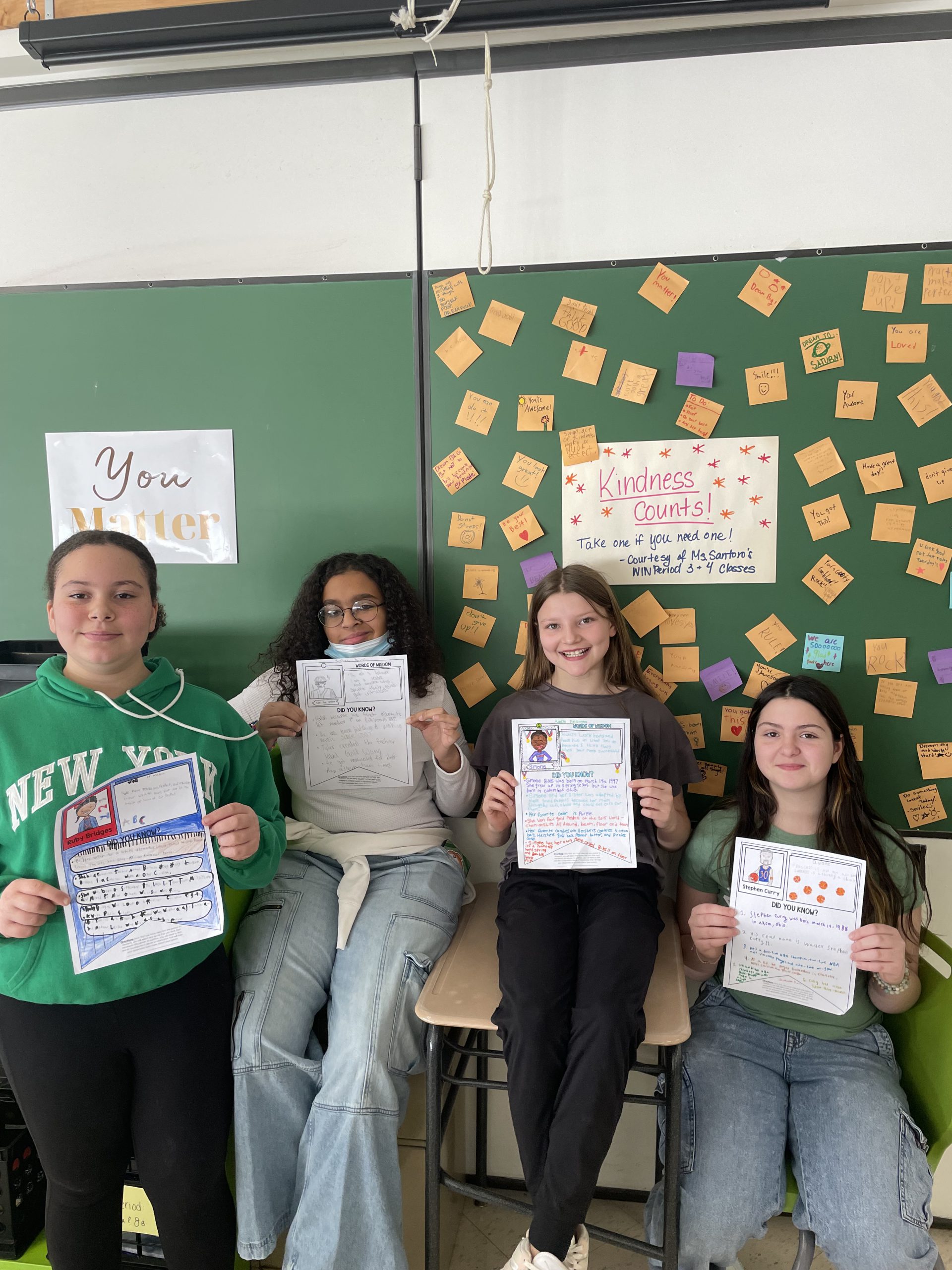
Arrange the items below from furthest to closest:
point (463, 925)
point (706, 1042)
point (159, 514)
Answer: point (159, 514) → point (463, 925) → point (706, 1042)

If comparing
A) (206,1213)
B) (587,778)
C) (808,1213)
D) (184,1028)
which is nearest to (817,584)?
(587,778)

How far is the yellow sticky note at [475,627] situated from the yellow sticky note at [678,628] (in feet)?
1.47

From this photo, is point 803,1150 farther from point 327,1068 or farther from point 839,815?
point 327,1068

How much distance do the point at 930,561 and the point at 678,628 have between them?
64cm

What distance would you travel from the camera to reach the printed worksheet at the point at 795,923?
1559 mm

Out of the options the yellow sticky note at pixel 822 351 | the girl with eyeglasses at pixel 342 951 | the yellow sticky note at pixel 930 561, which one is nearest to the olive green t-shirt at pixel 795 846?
the girl with eyeglasses at pixel 342 951

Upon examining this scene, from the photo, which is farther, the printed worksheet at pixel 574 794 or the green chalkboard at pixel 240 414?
the green chalkboard at pixel 240 414

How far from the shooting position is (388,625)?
2.04 metres

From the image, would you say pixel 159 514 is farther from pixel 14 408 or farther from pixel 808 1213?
pixel 808 1213

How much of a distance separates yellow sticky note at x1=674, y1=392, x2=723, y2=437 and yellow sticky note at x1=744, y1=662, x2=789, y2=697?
0.61 meters

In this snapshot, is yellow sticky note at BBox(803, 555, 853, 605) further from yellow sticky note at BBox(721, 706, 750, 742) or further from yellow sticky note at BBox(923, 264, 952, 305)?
yellow sticky note at BBox(923, 264, 952, 305)

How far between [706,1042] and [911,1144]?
394mm

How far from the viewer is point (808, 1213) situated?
1459 millimetres

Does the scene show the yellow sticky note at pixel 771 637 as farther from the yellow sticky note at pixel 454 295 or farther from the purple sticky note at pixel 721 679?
the yellow sticky note at pixel 454 295
